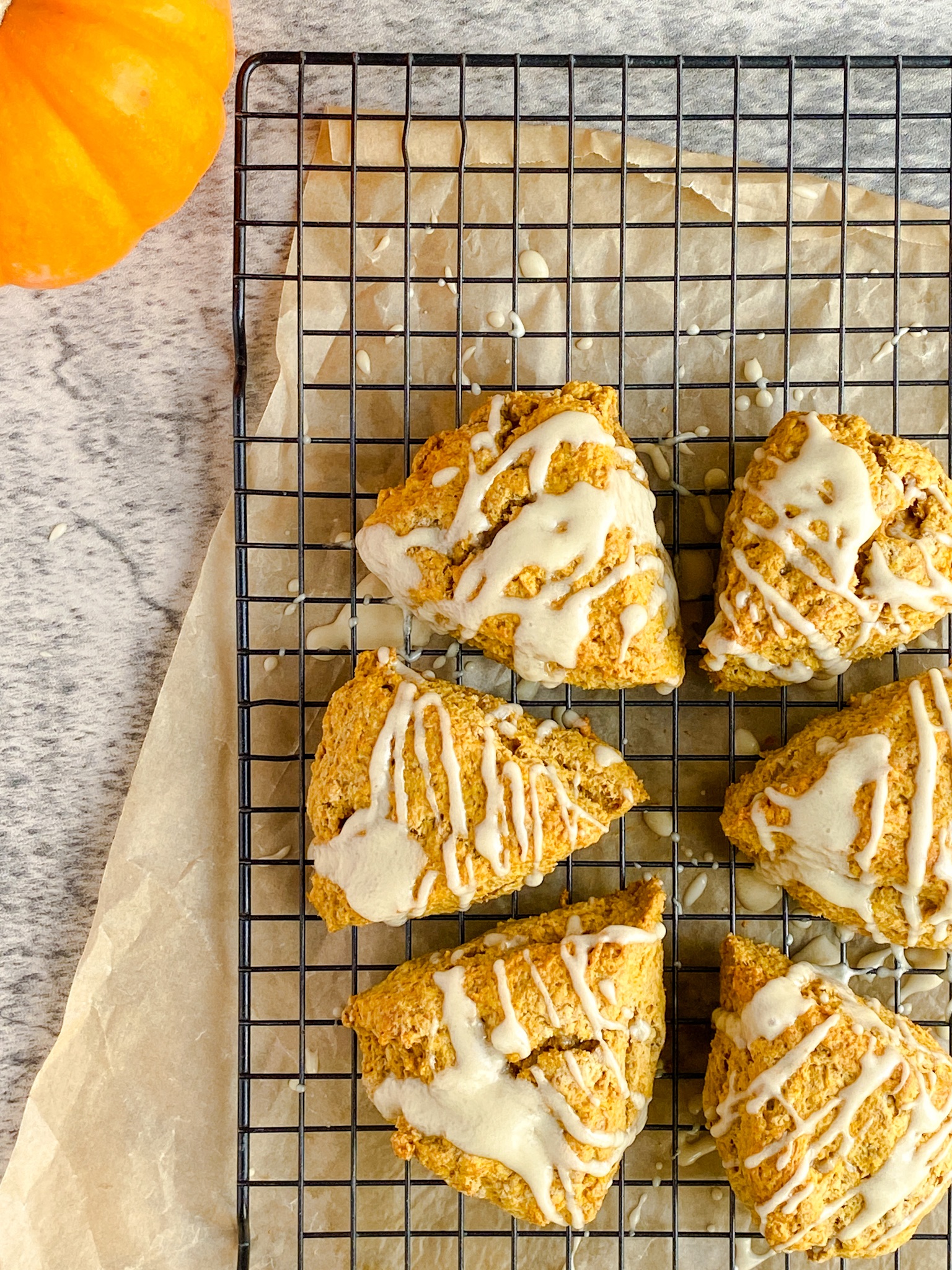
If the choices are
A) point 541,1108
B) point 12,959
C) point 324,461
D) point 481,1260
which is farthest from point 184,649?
point 481,1260

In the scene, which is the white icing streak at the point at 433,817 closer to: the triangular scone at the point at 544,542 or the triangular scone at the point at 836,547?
the triangular scone at the point at 544,542

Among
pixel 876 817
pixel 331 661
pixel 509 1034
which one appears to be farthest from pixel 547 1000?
pixel 331 661

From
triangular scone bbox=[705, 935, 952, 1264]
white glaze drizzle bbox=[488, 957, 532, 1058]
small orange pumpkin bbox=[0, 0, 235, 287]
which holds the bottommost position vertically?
triangular scone bbox=[705, 935, 952, 1264]

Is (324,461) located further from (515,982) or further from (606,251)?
(515,982)

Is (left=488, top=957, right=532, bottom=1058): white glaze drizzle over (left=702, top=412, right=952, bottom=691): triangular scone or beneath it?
beneath

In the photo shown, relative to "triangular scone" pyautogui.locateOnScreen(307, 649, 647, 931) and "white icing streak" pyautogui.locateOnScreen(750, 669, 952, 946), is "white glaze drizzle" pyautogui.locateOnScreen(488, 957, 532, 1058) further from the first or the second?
"white icing streak" pyautogui.locateOnScreen(750, 669, 952, 946)

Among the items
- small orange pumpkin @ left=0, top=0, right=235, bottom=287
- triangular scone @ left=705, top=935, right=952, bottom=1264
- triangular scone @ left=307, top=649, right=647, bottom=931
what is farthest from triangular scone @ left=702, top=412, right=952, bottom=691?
small orange pumpkin @ left=0, top=0, right=235, bottom=287
